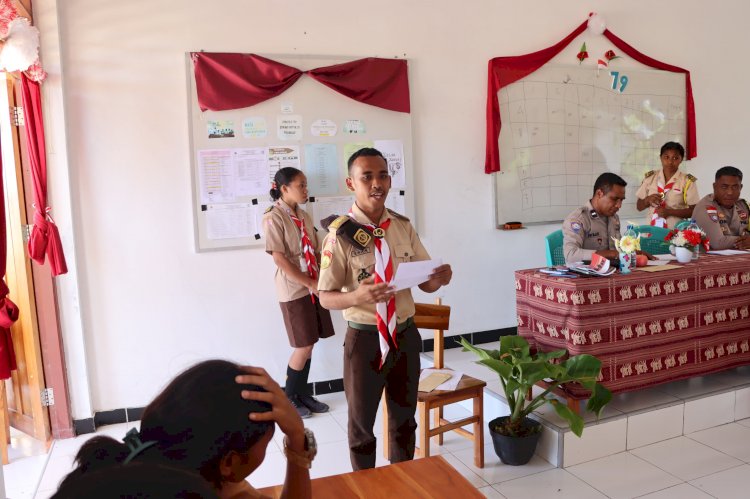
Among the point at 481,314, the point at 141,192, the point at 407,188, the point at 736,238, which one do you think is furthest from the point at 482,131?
the point at 141,192

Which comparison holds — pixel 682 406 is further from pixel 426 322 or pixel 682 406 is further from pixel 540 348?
pixel 426 322

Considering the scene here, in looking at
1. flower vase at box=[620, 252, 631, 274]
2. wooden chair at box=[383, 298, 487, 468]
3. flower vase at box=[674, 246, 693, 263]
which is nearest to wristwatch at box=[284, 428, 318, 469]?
wooden chair at box=[383, 298, 487, 468]

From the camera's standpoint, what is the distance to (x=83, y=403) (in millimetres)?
3623

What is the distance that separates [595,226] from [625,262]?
44 cm

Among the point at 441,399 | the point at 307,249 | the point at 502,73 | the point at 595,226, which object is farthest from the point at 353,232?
the point at 502,73

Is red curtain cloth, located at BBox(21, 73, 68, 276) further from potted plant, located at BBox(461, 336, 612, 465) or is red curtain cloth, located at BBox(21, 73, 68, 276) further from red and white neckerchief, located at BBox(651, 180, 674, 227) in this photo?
red and white neckerchief, located at BBox(651, 180, 674, 227)

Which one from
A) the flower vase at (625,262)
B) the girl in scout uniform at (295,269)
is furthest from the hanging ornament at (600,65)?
the girl in scout uniform at (295,269)

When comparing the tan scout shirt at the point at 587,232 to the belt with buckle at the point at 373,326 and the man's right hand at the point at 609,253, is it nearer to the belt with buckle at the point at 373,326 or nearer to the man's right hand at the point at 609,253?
the man's right hand at the point at 609,253

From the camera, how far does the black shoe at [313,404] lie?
3855mm

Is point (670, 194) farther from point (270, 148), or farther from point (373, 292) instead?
point (373, 292)

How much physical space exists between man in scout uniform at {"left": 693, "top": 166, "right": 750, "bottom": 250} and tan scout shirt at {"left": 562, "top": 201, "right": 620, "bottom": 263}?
2.86ft

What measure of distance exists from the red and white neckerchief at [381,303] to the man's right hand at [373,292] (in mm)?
114

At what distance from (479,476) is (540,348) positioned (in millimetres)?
810

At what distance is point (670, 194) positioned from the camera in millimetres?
4992
